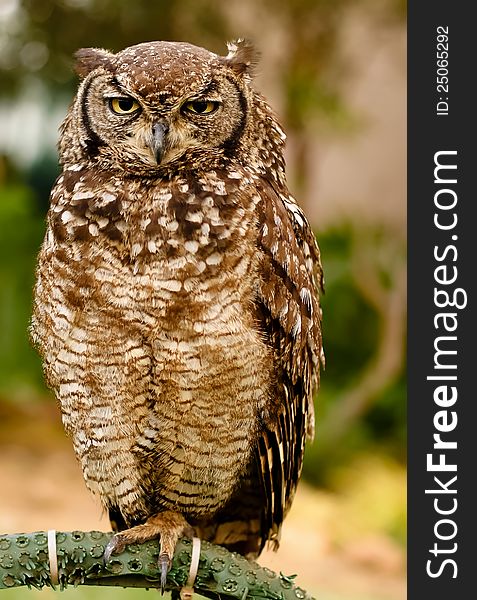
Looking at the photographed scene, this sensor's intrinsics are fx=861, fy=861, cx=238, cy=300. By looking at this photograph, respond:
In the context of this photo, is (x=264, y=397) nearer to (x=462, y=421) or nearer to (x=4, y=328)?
(x=462, y=421)

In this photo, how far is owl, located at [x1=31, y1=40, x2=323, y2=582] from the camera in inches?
55.5

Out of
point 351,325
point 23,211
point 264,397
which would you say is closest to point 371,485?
point 351,325

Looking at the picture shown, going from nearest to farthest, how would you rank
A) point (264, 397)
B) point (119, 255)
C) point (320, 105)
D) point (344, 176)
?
point (119, 255)
point (264, 397)
point (320, 105)
point (344, 176)

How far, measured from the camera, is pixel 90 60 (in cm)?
149

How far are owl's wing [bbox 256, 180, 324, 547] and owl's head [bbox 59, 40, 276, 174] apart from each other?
0.16m

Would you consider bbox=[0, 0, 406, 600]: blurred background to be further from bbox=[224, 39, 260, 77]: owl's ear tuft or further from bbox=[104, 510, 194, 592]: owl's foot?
bbox=[224, 39, 260, 77]: owl's ear tuft

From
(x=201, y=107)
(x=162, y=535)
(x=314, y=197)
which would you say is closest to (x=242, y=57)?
(x=201, y=107)

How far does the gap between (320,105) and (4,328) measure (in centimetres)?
252

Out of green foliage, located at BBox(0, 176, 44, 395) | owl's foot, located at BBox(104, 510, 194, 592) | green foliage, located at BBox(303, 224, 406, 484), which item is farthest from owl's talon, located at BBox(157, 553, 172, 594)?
green foliage, located at BBox(0, 176, 44, 395)

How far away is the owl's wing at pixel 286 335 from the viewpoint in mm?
1540

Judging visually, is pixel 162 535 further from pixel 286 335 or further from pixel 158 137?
pixel 158 137

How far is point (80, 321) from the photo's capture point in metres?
1.47

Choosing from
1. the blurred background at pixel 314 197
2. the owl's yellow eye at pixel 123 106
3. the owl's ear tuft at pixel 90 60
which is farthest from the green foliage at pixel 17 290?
the owl's yellow eye at pixel 123 106

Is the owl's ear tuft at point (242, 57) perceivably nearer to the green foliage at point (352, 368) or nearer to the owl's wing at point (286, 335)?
the owl's wing at point (286, 335)
